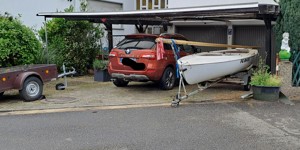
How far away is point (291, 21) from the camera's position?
1023 centimetres

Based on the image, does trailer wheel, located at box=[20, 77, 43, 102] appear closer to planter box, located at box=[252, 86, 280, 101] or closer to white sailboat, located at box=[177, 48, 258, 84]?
white sailboat, located at box=[177, 48, 258, 84]

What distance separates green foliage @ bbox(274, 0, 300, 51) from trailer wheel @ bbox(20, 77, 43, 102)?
6.92 m

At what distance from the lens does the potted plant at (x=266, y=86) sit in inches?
391

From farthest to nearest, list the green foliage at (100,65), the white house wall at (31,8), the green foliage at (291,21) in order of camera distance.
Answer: the white house wall at (31,8), the green foliage at (100,65), the green foliage at (291,21)

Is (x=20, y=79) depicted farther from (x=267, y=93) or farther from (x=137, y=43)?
(x=267, y=93)

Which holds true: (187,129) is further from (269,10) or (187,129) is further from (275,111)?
(269,10)

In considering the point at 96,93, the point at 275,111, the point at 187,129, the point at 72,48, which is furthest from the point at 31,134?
the point at 72,48

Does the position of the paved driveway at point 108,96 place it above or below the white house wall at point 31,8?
below

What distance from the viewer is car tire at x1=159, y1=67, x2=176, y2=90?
11.6m

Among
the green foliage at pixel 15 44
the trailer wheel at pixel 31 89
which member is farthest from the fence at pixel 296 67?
the green foliage at pixel 15 44

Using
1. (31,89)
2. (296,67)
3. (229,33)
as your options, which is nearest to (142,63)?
(31,89)

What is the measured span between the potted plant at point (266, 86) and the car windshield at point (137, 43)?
3.22 m

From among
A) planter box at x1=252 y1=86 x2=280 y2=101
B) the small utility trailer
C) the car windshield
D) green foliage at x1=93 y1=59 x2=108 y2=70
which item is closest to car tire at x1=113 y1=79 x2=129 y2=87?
the car windshield

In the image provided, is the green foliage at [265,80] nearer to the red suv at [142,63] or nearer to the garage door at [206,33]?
the red suv at [142,63]
